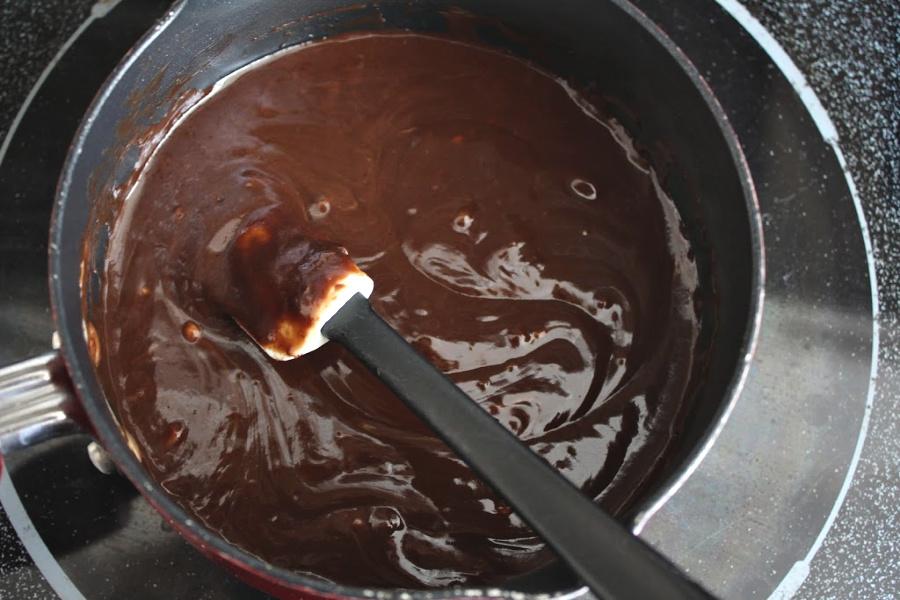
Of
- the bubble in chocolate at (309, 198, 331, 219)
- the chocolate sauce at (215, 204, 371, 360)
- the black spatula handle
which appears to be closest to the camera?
the black spatula handle

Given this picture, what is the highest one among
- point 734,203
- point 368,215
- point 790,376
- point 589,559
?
point 734,203

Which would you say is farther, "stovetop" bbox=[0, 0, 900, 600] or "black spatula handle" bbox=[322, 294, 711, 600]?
"stovetop" bbox=[0, 0, 900, 600]

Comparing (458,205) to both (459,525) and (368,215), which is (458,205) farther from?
(459,525)

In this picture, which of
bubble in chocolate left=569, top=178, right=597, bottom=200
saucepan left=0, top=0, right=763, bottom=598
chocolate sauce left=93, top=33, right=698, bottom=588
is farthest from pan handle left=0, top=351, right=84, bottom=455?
bubble in chocolate left=569, top=178, right=597, bottom=200

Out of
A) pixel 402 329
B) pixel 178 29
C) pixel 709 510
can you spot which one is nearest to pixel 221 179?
pixel 178 29

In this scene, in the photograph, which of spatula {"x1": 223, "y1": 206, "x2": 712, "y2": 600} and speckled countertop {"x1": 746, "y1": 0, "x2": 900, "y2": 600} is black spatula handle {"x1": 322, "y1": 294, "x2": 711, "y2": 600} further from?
speckled countertop {"x1": 746, "y1": 0, "x2": 900, "y2": 600}

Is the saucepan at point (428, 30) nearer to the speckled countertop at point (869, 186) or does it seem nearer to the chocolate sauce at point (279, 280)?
the chocolate sauce at point (279, 280)

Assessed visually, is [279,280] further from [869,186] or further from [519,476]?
[869,186]
